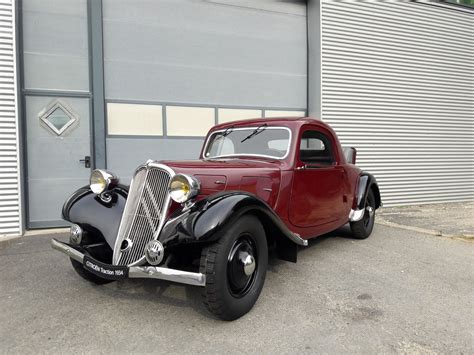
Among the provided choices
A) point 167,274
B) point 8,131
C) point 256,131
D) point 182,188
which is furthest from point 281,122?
point 8,131

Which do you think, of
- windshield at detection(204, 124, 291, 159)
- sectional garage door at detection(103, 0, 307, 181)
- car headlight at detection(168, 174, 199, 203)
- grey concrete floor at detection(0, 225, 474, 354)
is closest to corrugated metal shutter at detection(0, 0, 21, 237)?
sectional garage door at detection(103, 0, 307, 181)

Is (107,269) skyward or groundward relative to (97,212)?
groundward

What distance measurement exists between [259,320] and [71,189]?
181 inches

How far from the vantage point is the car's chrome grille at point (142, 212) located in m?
2.68

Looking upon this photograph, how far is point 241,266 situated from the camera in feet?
8.57

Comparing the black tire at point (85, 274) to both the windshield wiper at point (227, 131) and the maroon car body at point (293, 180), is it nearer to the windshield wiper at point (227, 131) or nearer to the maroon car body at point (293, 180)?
the maroon car body at point (293, 180)

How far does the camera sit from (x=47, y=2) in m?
5.80

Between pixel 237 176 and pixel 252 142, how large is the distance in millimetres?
892

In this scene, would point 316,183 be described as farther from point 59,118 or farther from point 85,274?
point 59,118

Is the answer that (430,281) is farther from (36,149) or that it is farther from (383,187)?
(36,149)

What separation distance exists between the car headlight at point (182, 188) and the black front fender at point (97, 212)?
683 millimetres

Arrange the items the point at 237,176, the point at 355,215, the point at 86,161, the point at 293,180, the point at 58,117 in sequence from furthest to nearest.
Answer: the point at 86,161
the point at 58,117
the point at 355,215
the point at 293,180
the point at 237,176

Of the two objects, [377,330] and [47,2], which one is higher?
[47,2]

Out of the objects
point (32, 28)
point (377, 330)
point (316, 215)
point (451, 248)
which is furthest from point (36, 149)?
point (451, 248)
